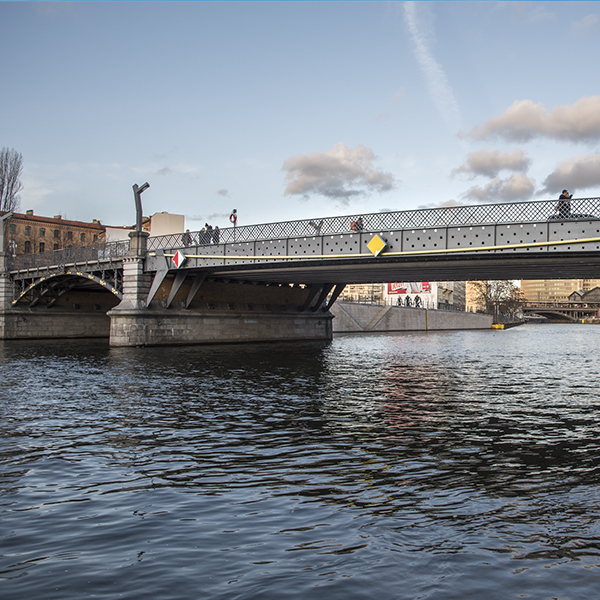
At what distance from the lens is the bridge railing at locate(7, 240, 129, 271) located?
4283cm

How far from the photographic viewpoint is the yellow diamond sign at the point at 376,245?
2920cm

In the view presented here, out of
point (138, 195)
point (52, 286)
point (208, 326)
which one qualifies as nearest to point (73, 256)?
point (52, 286)

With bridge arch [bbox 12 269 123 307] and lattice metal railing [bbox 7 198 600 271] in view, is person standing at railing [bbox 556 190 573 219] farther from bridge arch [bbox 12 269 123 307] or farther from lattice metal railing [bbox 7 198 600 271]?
bridge arch [bbox 12 269 123 307]

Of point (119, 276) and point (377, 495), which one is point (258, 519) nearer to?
point (377, 495)

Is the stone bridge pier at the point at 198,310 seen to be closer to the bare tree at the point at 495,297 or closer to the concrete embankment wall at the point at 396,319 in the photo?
the concrete embankment wall at the point at 396,319

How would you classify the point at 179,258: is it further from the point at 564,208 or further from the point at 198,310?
the point at 564,208

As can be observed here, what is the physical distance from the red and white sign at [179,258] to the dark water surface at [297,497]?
20.9 m

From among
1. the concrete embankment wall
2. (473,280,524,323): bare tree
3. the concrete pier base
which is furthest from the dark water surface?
(473,280,524,323): bare tree

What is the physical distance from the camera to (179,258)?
37.8 meters

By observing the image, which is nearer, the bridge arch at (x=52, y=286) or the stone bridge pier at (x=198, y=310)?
the stone bridge pier at (x=198, y=310)

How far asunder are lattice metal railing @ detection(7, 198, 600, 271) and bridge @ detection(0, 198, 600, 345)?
5 centimetres

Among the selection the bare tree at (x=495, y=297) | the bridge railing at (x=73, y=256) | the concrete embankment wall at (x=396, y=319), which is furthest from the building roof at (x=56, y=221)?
the bare tree at (x=495, y=297)

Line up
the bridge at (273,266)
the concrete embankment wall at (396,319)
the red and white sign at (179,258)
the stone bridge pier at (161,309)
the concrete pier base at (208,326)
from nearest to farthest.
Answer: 1. the bridge at (273,266)
2. the red and white sign at (179,258)
3. the concrete pier base at (208,326)
4. the stone bridge pier at (161,309)
5. the concrete embankment wall at (396,319)

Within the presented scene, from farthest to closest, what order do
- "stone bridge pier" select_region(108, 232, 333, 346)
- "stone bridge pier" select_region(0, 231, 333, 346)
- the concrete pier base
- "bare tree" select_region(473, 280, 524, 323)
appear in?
"bare tree" select_region(473, 280, 524, 323), "stone bridge pier" select_region(0, 231, 333, 346), "stone bridge pier" select_region(108, 232, 333, 346), the concrete pier base
